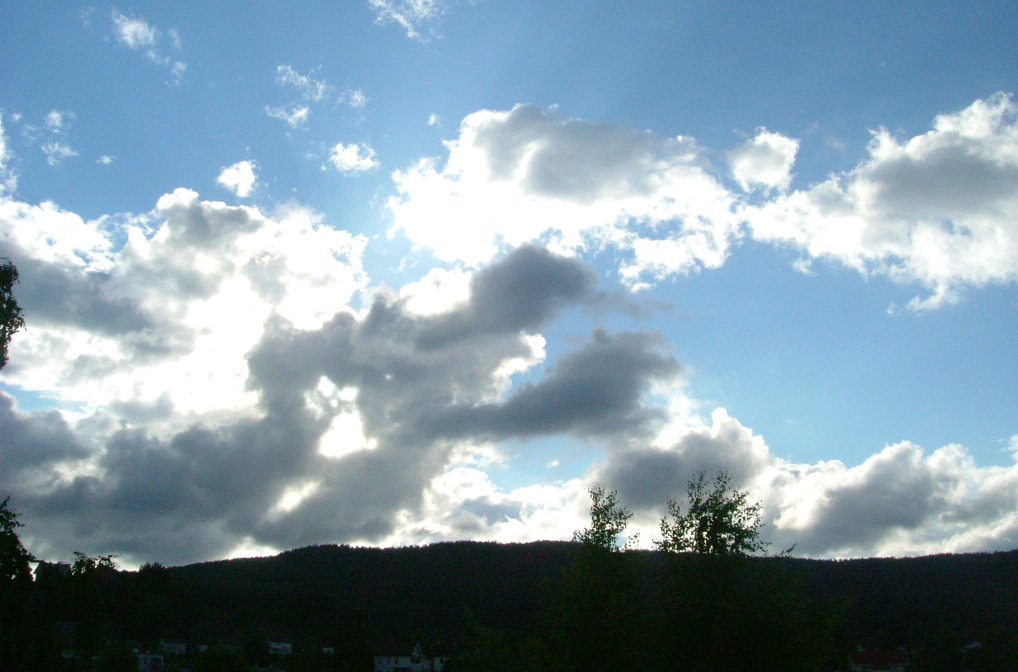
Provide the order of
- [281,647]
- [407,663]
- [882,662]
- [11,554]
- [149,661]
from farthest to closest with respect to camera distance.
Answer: [281,647] < [407,663] < [882,662] < [149,661] < [11,554]

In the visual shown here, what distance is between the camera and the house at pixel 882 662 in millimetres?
144250

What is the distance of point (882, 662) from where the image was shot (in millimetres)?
144875

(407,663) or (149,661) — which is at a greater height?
(149,661)

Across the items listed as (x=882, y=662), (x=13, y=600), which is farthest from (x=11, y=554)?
(x=882, y=662)

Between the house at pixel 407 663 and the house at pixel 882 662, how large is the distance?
73.7 m

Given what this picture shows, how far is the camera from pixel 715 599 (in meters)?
34.7

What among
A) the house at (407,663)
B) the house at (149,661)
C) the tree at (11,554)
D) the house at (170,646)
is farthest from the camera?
the house at (407,663)

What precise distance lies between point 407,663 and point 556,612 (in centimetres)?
13669

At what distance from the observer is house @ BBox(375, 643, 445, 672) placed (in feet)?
509

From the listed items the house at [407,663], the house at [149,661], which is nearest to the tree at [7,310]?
the house at [149,661]

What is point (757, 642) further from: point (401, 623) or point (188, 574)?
point (188, 574)

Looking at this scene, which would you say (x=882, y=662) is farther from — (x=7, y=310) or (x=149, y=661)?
(x=7, y=310)

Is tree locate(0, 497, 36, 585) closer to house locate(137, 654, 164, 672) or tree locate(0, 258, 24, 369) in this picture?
tree locate(0, 258, 24, 369)

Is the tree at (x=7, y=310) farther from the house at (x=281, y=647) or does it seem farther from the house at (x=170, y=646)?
the house at (x=281, y=647)
